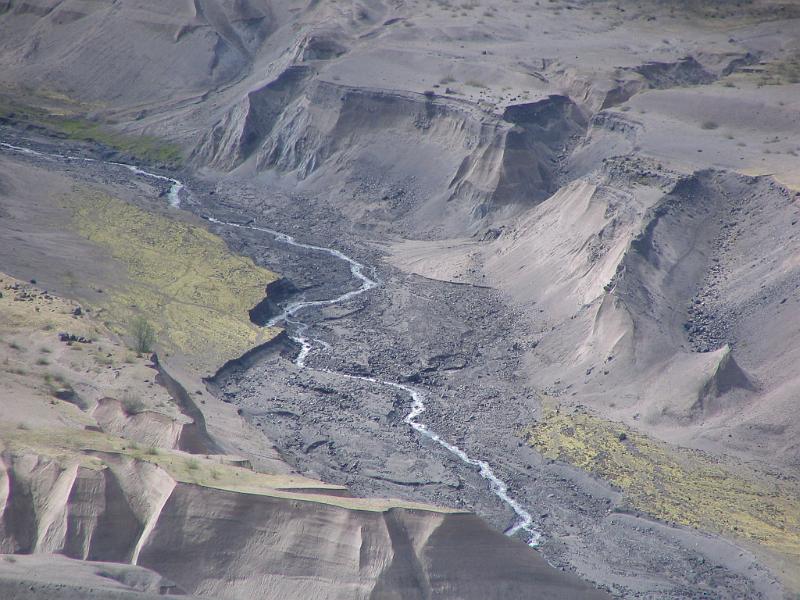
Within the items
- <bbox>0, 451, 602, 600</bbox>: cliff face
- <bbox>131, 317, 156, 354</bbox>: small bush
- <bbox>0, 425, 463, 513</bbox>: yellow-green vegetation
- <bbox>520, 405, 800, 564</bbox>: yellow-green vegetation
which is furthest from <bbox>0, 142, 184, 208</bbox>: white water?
<bbox>0, 451, 602, 600</bbox>: cliff face

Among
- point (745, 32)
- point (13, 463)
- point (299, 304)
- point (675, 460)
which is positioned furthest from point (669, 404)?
point (745, 32)

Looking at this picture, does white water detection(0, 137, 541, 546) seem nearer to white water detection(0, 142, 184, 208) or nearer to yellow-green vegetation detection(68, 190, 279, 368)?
white water detection(0, 142, 184, 208)

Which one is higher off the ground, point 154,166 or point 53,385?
point 53,385

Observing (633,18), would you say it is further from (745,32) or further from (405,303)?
(405,303)

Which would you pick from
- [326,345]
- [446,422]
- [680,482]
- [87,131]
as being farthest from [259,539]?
[87,131]

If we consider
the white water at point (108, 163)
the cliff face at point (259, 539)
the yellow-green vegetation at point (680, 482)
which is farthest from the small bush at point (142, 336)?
the white water at point (108, 163)

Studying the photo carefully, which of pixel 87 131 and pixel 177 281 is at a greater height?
pixel 177 281

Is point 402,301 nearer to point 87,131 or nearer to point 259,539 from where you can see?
point 259,539
